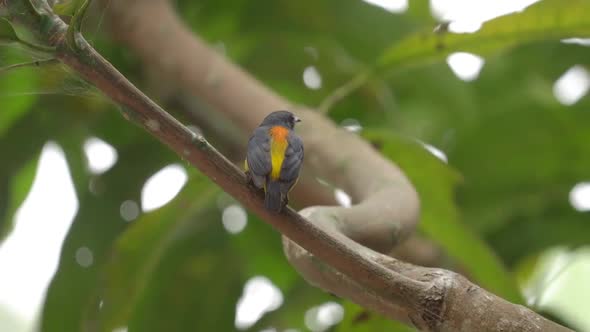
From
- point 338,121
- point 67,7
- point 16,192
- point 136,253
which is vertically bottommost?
point 16,192

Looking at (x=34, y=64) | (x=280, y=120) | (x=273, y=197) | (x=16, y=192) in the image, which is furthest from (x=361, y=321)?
(x=16, y=192)

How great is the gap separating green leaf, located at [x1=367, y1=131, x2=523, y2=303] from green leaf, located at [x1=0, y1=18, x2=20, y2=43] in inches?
23.6

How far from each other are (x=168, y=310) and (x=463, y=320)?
0.73m

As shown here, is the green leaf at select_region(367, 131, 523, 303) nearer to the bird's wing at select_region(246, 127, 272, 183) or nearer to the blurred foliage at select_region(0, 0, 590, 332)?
the blurred foliage at select_region(0, 0, 590, 332)

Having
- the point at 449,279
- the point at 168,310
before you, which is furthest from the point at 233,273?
the point at 449,279

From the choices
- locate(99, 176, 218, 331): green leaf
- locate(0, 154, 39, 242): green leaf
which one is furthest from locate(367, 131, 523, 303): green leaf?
locate(0, 154, 39, 242): green leaf

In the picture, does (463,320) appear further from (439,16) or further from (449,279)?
(439,16)

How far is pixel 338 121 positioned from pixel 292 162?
77cm

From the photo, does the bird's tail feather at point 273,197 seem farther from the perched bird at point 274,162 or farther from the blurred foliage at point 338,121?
the blurred foliage at point 338,121

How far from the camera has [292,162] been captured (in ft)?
2.03

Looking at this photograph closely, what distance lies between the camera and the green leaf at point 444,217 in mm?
1002

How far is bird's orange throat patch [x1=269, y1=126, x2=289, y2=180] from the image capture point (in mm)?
608

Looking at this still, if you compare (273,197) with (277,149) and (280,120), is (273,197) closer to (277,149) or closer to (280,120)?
(277,149)

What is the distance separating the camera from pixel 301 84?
1.37 m
